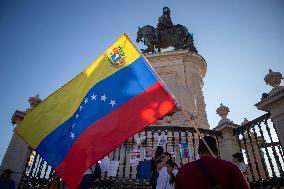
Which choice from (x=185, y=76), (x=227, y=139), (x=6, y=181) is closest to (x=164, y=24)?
(x=185, y=76)

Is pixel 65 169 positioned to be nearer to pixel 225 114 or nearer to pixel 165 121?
pixel 225 114

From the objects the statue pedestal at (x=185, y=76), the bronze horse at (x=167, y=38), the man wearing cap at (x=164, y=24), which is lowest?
the statue pedestal at (x=185, y=76)

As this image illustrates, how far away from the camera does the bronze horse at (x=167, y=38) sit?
1784cm

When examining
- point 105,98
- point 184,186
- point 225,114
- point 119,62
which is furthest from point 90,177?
point 225,114

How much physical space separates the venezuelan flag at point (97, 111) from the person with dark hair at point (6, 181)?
9.44ft

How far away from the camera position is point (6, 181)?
7.07m

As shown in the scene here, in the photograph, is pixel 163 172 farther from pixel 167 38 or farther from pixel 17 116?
pixel 167 38

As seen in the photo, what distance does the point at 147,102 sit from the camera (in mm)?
4590

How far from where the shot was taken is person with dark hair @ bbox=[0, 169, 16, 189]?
6.93 metres

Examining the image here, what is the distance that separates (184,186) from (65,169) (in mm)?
2204

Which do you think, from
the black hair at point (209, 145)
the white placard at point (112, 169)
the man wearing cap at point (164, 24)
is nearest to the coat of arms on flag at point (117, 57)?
the black hair at point (209, 145)

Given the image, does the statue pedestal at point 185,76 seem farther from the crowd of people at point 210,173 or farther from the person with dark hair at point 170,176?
the crowd of people at point 210,173

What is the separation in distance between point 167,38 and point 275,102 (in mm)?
12670

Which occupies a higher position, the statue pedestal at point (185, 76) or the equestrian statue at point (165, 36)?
the equestrian statue at point (165, 36)
